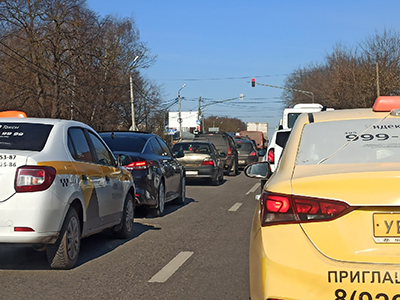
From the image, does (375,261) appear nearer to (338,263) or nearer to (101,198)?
(338,263)

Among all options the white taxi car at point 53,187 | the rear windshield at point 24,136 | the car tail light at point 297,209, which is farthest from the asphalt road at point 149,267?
the car tail light at point 297,209

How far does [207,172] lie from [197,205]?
605 cm

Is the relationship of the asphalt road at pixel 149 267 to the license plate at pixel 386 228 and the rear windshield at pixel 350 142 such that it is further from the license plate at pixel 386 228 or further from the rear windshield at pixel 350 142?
the license plate at pixel 386 228

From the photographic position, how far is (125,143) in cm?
1154

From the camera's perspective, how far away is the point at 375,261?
3.13 m

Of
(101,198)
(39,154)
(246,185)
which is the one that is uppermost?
(39,154)

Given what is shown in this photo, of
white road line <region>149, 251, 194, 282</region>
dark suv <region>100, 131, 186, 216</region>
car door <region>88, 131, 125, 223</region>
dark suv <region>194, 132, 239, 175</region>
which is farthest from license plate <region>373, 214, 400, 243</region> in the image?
dark suv <region>194, 132, 239, 175</region>

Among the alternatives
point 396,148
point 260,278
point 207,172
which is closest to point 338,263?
point 260,278

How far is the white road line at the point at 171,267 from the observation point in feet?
20.8

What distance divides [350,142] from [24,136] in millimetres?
3967

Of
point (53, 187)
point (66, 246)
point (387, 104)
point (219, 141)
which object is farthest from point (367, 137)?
point (219, 141)

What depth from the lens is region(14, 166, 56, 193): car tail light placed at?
6094mm

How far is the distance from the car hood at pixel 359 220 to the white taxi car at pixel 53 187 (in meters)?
3.55

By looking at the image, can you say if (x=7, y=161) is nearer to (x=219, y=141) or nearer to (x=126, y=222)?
(x=126, y=222)
